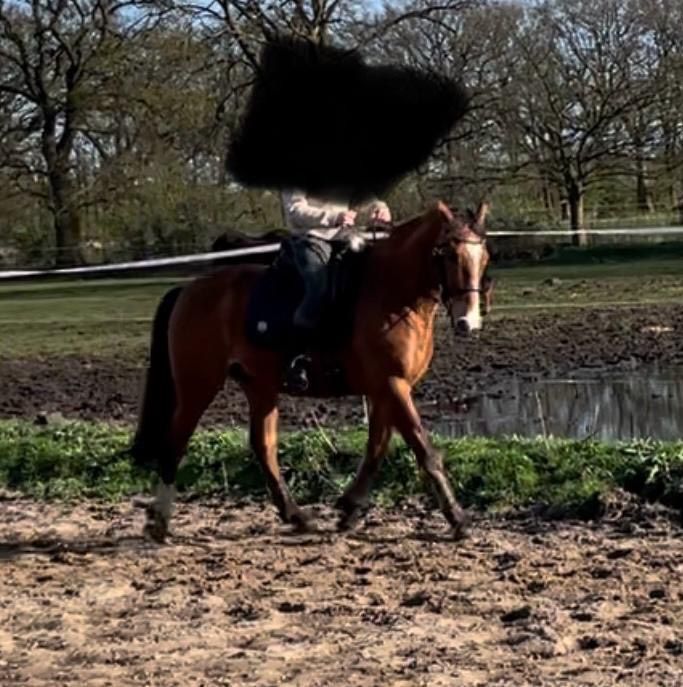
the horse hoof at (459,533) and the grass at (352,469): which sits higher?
the grass at (352,469)

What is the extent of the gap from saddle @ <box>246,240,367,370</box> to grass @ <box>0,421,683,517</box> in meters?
1.25

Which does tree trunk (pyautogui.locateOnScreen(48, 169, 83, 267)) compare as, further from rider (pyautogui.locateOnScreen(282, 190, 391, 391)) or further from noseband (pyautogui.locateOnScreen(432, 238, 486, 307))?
noseband (pyautogui.locateOnScreen(432, 238, 486, 307))

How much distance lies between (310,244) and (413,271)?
61cm

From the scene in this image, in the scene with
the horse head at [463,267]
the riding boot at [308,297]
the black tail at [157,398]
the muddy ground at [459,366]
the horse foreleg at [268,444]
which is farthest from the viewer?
the muddy ground at [459,366]

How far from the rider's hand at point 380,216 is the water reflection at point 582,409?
9.51ft

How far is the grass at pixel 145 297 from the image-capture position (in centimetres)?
2023

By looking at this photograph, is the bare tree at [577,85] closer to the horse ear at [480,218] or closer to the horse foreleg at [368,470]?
the horse foreleg at [368,470]

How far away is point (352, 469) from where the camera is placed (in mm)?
8734

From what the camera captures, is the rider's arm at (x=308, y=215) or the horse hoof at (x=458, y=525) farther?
the rider's arm at (x=308, y=215)

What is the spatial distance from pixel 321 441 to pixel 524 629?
146 inches

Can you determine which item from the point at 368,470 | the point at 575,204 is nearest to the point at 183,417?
the point at 368,470

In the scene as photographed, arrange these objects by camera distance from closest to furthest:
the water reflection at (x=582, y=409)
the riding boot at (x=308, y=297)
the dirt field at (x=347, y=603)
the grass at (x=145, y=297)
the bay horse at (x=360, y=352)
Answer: the dirt field at (x=347, y=603) < the bay horse at (x=360, y=352) < the riding boot at (x=308, y=297) < the water reflection at (x=582, y=409) < the grass at (x=145, y=297)

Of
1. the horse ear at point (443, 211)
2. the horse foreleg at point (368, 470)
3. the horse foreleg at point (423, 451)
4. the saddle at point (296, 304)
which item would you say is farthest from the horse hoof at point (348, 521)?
the horse ear at point (443, 211)

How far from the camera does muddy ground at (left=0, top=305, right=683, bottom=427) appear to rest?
12602 millimetres
